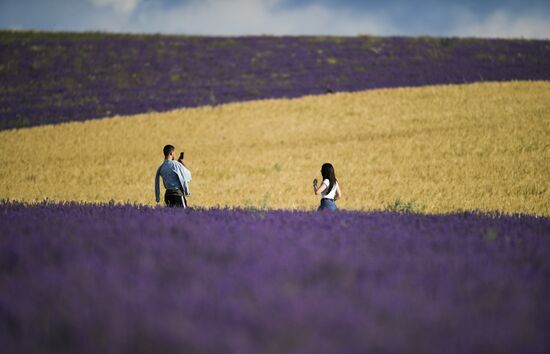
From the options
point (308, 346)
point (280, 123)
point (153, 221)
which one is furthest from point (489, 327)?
point (280, 123)

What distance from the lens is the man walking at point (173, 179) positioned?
27.3 feet

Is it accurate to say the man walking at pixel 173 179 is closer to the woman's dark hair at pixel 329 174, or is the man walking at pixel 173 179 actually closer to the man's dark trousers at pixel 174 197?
the man's dark trousers at pixel 174 197

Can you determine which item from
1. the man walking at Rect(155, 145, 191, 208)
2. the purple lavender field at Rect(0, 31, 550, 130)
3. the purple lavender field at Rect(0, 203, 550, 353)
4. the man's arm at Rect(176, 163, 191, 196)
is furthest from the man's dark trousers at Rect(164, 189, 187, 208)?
the purple lavender field at Rect(0, 31, 550, 130)

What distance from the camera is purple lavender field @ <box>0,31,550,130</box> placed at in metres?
27.7

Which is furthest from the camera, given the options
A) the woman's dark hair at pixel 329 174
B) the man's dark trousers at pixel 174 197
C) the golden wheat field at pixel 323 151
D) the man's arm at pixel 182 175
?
the golden wheat field at pixel 323 151

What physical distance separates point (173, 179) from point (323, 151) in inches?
410

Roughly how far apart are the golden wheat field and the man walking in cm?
246

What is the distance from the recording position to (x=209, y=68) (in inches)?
1352

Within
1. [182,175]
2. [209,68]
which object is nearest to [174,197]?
[182,175]

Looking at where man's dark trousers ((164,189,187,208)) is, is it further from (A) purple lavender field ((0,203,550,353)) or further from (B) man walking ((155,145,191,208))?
(A) purple lavender field ((0,203,550,353))

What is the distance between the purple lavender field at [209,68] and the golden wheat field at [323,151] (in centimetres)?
248

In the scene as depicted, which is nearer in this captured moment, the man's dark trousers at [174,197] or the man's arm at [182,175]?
the man's arm at [182,175]

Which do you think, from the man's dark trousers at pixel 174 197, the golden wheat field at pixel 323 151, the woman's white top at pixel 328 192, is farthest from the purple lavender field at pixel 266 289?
the golden wheat field at pixel 323 151

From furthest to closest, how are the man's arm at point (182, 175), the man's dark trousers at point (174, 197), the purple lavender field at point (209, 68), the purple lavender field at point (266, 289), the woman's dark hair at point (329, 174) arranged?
the purple lavender field at point (209, 68)
the man's dark trousers at point (174, 197)
the man's arm at point (182, 175)
the woman's dark hair at point (329, 174)
the purple lavender field at point (266, 289)
